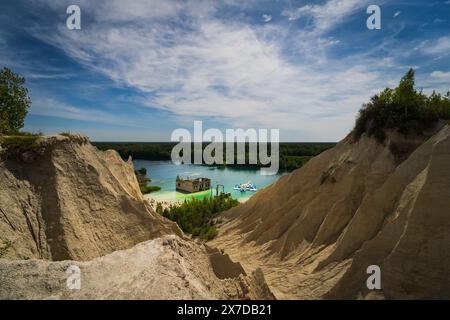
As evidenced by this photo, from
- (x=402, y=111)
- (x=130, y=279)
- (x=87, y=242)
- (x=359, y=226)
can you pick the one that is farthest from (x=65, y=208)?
(x=402, y=111)

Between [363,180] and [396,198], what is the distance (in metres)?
2.88

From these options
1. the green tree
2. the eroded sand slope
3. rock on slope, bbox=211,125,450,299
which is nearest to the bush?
rock on slope, bbox=211,125,450,299

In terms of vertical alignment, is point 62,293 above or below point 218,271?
above

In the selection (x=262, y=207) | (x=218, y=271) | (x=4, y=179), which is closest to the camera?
(x=218, y=271)

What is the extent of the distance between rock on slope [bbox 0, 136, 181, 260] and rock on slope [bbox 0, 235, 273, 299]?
2.06 meters

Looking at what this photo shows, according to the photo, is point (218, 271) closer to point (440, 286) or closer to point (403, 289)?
point (403, 289)

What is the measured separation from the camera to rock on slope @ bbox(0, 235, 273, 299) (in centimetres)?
557

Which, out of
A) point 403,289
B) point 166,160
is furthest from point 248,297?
point 166,160

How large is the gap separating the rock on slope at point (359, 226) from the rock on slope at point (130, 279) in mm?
3133

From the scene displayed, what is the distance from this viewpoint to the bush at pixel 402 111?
1359 centimetres

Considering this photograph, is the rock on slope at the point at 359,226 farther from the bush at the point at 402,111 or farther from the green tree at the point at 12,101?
the green tree at the point at 12,101

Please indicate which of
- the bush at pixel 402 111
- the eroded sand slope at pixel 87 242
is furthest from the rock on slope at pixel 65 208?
the bush at pixel 402 111

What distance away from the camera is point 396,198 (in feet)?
32.1
